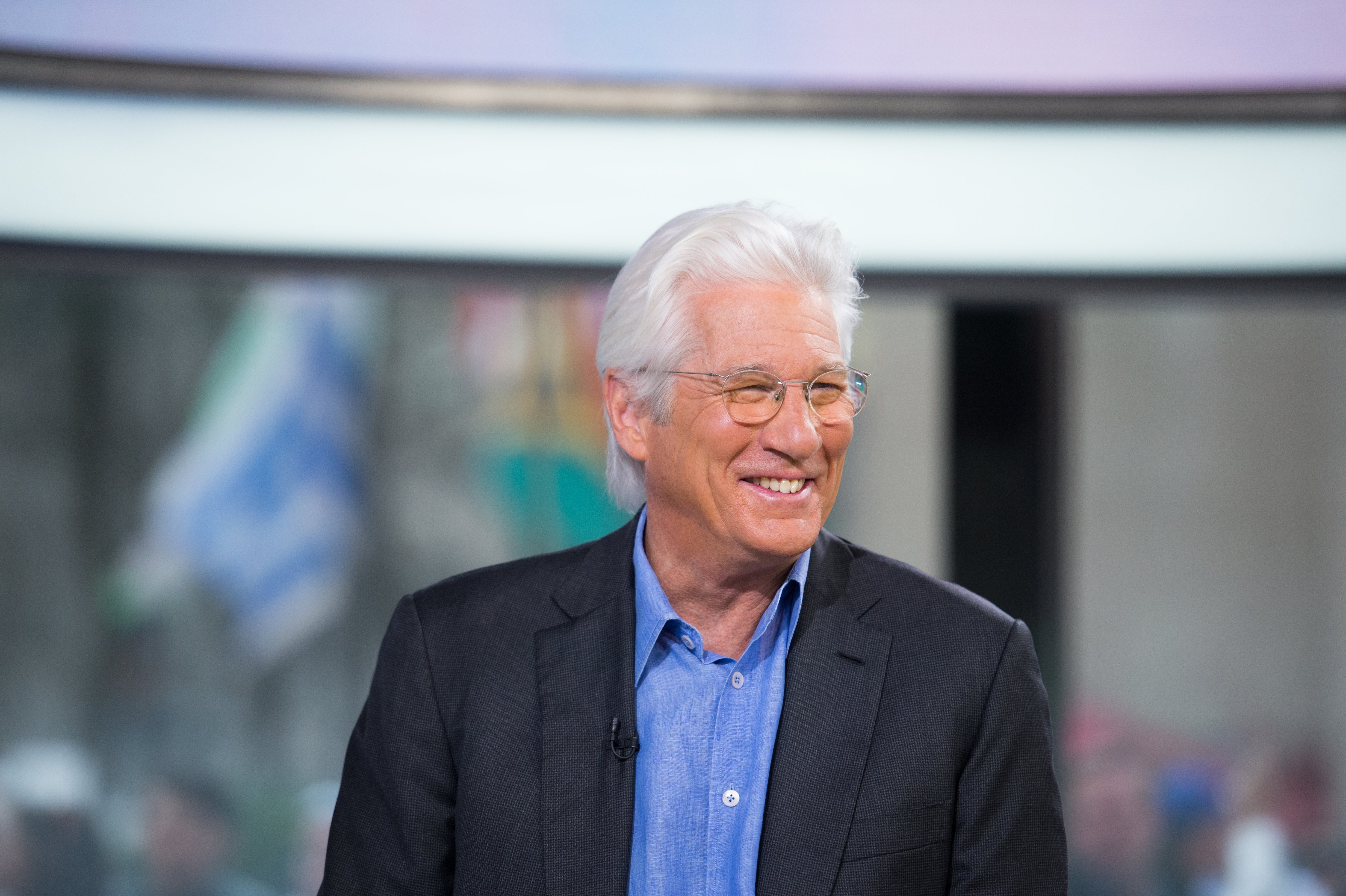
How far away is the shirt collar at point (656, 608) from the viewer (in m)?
1.29

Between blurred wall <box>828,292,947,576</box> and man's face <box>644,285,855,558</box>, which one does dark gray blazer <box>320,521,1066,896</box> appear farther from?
blurred wall <box>828,292,947,576</box>

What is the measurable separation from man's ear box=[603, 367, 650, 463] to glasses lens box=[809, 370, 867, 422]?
207mm

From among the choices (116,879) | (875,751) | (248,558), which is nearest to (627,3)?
(875,751)

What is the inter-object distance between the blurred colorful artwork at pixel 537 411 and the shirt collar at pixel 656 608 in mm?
2072

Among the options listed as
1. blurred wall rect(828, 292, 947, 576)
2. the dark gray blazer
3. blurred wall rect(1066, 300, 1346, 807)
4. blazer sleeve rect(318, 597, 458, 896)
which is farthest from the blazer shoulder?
Answer: blurred wall rect(1066, 300, 1346, 807)

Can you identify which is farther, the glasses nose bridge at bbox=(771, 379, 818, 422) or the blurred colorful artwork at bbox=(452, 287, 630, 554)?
the blurred colorful artwork at bbox=(452, 287, 630, 554)

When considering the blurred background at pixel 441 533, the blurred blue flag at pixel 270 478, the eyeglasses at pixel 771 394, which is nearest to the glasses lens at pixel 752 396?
the eyeglasses at pixel 771 394

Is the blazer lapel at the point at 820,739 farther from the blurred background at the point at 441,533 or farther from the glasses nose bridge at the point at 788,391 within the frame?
the blurred background at the point at 441,533

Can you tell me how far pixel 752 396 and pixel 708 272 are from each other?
0.47 ft

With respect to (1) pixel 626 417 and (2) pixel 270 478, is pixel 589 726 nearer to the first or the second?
(1) pixel 626 417

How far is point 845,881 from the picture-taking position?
3.79 ft

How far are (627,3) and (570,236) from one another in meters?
0.24

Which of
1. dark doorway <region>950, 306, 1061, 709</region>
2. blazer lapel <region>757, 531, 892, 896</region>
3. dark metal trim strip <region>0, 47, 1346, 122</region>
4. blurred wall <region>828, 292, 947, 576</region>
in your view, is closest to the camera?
dark metal trim strip <region>0, 47, 1346, 122</region>

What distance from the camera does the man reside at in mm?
1186
